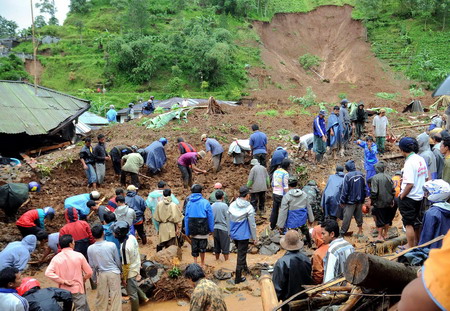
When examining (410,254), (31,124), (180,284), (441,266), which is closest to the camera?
(441,266)

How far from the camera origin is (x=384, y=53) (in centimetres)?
4194

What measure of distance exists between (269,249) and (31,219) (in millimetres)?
4954

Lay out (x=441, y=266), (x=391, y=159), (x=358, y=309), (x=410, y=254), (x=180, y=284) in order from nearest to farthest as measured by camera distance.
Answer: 1. (x=441, y=266)
2. (x=358, y=309)
3. (x=410, y=254)
4. (x=180, y=284)
5. (x=391, y=159)

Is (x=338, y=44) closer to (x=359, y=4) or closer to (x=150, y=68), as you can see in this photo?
(x=359, y=4)

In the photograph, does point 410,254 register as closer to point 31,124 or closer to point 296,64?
point 31,124

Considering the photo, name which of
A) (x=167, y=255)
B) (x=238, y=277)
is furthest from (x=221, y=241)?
(x=167, y=255)

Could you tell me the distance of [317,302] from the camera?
348 cm

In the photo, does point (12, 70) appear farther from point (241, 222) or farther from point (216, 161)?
point (241, 222)

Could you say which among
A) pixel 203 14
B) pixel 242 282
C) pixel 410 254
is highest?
pixel 203 14

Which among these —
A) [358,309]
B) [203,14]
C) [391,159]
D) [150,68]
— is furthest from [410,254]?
[203,14]

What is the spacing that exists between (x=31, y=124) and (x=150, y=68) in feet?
85.9

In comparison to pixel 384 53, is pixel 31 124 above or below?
below

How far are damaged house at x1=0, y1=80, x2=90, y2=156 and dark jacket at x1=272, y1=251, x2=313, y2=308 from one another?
11.2 m

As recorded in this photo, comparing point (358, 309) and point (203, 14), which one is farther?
point (203, 14)
